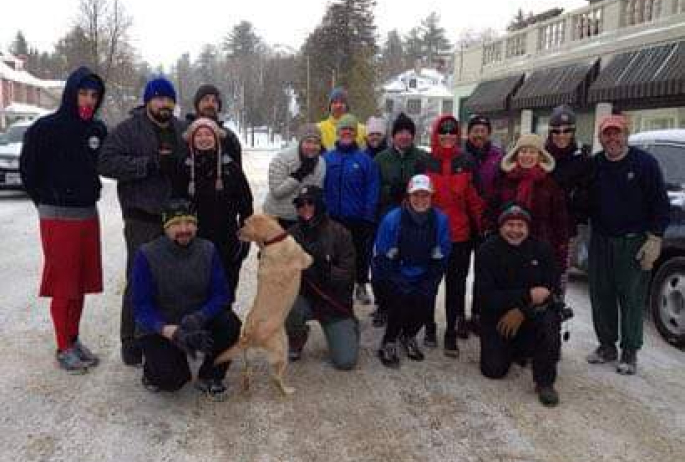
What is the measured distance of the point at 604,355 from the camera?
5410 millimetres

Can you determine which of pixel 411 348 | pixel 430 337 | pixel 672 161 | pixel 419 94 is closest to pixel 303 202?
pixel 411 348

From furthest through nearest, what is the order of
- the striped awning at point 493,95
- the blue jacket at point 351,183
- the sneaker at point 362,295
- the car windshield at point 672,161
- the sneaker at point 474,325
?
the striped awning at point 493,95 → the sneaker at point 362,295 → the car windshield at point 672,161 → the sneaker at point 474,325 → the blue jacket at point 351,183

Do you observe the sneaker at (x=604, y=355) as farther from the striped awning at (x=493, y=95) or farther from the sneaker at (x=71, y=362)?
the striped awning at (x=493, y=95)

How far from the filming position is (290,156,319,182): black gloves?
5672mm

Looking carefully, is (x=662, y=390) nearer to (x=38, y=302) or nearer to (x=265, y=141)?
(x=38, y=302)

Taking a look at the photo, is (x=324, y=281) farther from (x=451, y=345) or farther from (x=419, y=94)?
(x=419, y=94)

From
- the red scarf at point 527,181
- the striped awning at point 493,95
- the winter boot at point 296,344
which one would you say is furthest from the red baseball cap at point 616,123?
the striped awning at point 493,95

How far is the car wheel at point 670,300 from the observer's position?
5793mm

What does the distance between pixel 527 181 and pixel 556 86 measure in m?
14.3

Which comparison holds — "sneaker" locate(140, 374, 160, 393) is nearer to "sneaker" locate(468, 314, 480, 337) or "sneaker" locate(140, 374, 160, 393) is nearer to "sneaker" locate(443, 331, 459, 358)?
"sneaker" locate(443, 331, 459, 358)

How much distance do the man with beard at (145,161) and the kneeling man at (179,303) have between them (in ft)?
0.96

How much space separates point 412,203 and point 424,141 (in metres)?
45.4

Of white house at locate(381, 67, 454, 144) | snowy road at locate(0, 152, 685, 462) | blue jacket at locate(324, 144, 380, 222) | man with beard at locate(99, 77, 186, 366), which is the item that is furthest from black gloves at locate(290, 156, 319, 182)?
white house at locate(381, 67, 454, 144)

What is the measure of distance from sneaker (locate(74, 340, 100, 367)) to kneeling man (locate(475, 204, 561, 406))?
2.72 metres
